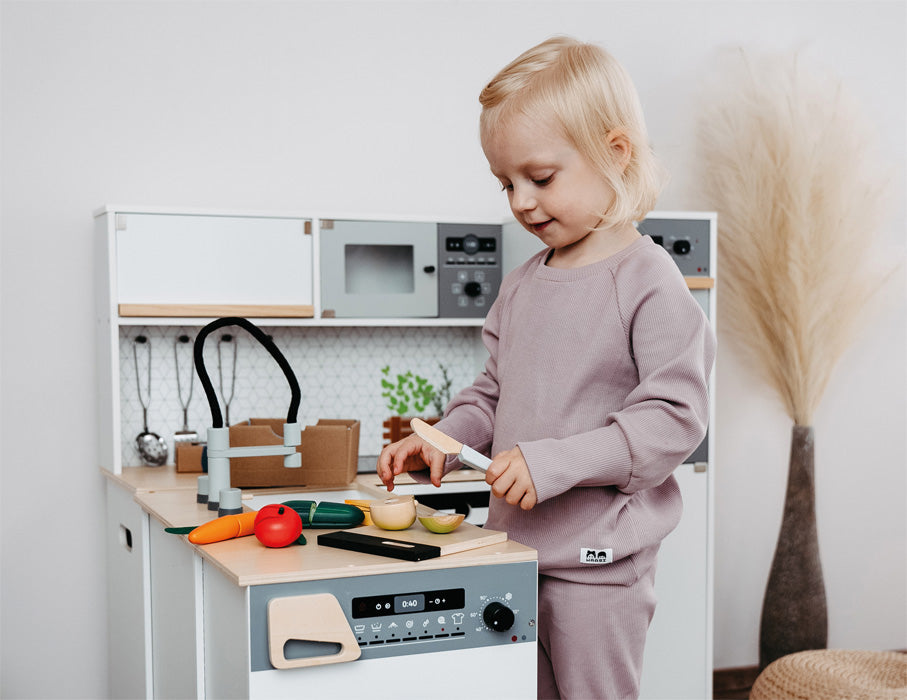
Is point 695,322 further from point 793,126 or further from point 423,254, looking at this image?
point 793,126

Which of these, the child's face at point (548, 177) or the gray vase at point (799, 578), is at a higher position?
the child's face at point (548, 177)

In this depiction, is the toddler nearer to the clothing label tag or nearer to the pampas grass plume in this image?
the clothing label tag

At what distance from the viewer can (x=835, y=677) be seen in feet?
7.78

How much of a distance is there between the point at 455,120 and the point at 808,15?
131cm

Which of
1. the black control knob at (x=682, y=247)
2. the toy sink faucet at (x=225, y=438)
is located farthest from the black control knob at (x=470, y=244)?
the toy sink faucet at (x=225, y=438)

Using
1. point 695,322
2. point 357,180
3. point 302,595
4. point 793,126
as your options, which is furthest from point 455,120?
point 302,595

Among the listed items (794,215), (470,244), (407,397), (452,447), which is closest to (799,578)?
(794,215)

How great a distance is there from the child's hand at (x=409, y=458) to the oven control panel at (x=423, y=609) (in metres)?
0.16

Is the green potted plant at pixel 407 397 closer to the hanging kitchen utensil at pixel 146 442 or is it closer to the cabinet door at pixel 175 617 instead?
the hanging kitchen utensil at pixel 146 442

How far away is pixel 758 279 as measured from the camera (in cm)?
299

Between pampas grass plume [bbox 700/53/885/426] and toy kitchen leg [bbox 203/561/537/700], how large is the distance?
1.86m

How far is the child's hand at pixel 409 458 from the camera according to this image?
1.47 meters

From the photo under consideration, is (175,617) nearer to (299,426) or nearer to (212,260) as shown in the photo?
(299,426)

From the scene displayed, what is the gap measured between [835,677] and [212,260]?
6.13ft
